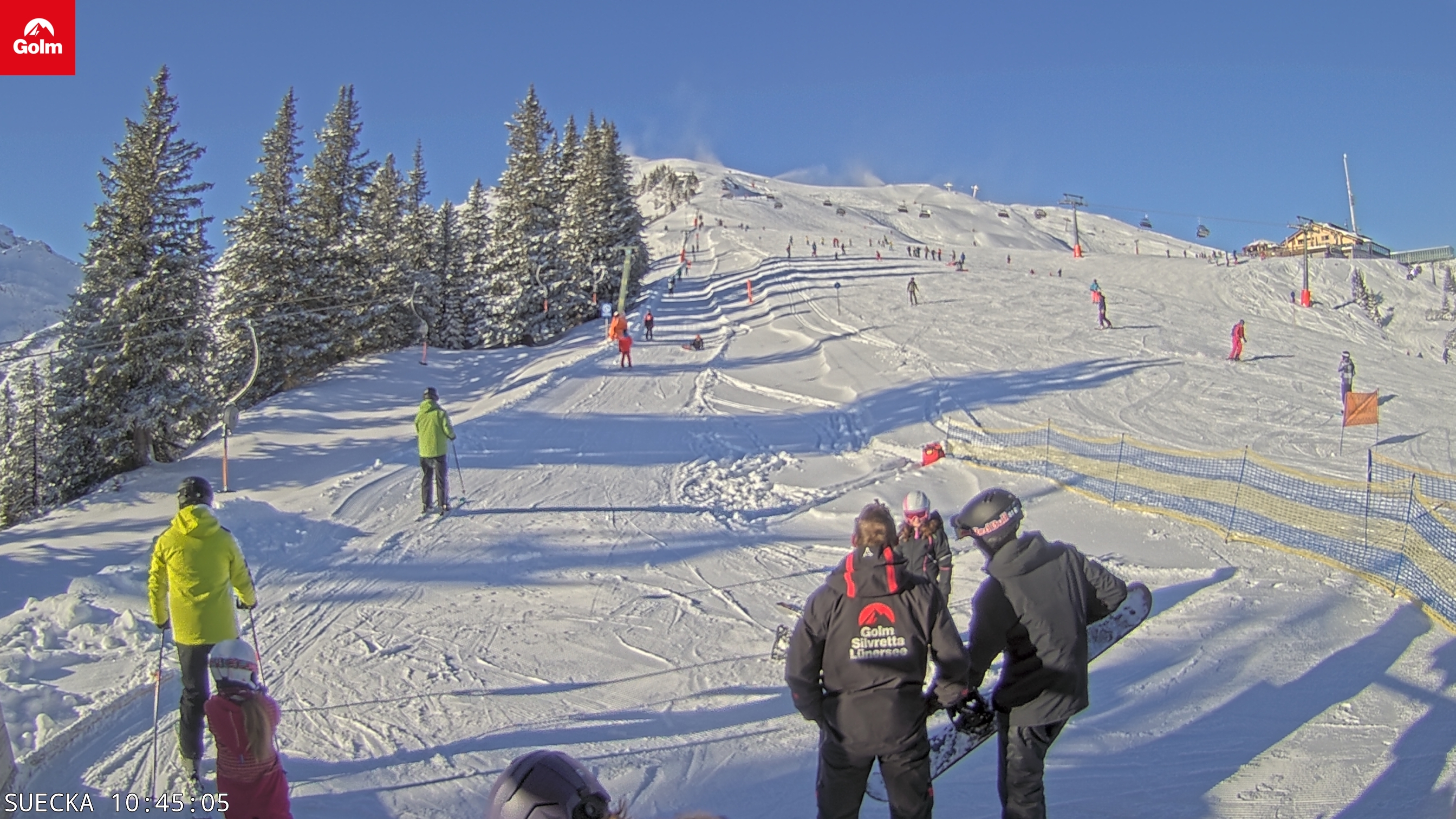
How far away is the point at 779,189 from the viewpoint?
585 feet

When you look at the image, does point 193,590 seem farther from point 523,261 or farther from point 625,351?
point 523,261

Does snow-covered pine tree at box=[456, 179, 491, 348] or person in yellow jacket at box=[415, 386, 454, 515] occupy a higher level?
snow-covered pine tree at box=[456, 179, 491, 348]

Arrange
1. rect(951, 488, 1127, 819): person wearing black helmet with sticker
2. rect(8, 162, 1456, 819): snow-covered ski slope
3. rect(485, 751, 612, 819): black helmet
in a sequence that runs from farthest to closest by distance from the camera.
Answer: rect(8, 162, 1456, 819): snow-covered ski slope, rect(951, 488, 1127, 819): person wearing black helmet with sticker, rect(485, 751, 612, 819): black helmet

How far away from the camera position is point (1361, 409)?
15.7m

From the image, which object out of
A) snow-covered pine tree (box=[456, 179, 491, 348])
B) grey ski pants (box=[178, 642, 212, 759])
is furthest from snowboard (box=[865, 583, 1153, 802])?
snow-covered pine tree (box=[456, 179, 491, 348])

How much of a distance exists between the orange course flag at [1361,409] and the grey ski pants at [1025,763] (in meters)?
15.5

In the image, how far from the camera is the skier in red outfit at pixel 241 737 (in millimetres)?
3730

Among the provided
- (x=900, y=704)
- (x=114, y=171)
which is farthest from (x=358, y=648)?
(x=114, y=171)

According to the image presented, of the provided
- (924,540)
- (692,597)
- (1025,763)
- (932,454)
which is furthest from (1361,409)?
(1025,763)

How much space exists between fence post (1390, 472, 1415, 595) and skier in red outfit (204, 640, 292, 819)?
9.42 metres

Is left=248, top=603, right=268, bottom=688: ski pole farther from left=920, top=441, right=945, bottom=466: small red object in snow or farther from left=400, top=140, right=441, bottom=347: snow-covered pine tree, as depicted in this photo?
left=400, top=140, right=441, bottom=347: snow-covered pine tree

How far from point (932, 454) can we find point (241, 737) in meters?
12.9

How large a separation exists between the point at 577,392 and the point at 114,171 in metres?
16.9

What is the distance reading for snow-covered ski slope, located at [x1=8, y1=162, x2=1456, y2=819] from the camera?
5.27 metres
